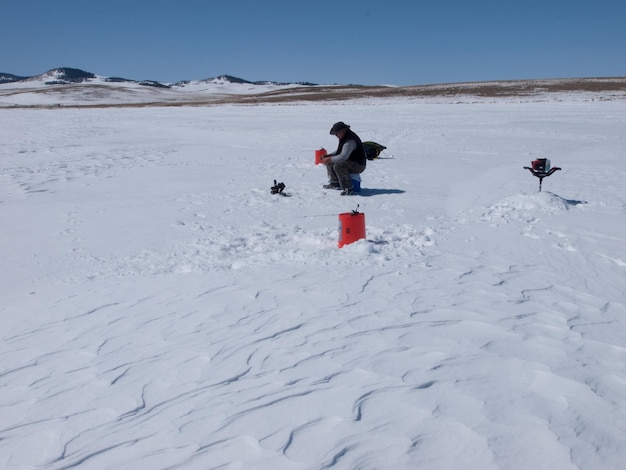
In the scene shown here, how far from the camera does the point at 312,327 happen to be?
13.0ft

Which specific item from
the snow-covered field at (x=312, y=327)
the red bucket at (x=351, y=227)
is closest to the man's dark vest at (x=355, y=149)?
the snow-covered field at (x=312, y=327)

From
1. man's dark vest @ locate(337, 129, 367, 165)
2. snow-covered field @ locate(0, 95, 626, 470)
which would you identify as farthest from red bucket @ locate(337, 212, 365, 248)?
man's dark vest @ locate(337, 129, 367, 165)

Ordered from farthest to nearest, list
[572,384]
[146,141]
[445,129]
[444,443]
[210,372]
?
1. [445,129]
2. [146,141]
3. [210,372]
4. [572,384]
5. [444,443]

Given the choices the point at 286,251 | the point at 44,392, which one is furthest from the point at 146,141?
the point at 44,392

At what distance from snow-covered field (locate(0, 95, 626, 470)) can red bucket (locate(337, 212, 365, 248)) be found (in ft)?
0.41

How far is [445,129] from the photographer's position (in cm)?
1881

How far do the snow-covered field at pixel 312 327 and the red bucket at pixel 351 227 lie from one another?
→ 12 cm

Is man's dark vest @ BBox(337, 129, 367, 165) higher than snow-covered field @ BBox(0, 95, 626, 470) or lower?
higher

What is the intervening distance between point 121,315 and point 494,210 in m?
5.11

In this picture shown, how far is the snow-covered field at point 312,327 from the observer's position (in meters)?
2.57

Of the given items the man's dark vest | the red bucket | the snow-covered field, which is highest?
the man's dark vest

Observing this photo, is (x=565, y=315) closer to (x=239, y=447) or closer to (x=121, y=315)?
(x=239, y=447)

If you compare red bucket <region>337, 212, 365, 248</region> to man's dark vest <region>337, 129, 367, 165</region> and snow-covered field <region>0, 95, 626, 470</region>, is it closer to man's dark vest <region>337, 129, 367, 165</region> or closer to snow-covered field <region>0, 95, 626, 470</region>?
snow-covered field <region>0, 95, 626, 470</region>

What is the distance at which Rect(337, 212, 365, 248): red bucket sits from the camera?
5.81m
